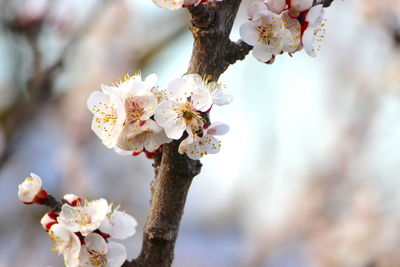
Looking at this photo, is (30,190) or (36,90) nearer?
(30,190)

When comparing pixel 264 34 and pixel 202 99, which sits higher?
pixel 264 34

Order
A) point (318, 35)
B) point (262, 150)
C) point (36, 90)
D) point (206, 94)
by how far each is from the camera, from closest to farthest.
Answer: point (206, 94), point (318, 35), point (36, 90), point (262, 150)

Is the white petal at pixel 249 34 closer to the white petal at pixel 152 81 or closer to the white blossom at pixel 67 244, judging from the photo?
the white petal at pixel 152 81

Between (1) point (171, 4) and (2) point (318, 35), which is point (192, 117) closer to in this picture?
(1) point (171, 4)

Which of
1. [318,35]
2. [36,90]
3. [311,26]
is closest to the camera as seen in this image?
[311,26]

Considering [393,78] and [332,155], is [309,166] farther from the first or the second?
[393,78]

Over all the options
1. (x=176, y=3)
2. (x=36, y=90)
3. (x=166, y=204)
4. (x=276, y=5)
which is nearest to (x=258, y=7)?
(x=276, y=5)

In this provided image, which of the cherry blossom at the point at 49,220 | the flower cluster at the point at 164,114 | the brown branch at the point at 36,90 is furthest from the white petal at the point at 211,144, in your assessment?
the brown branch at the point at 36,90
